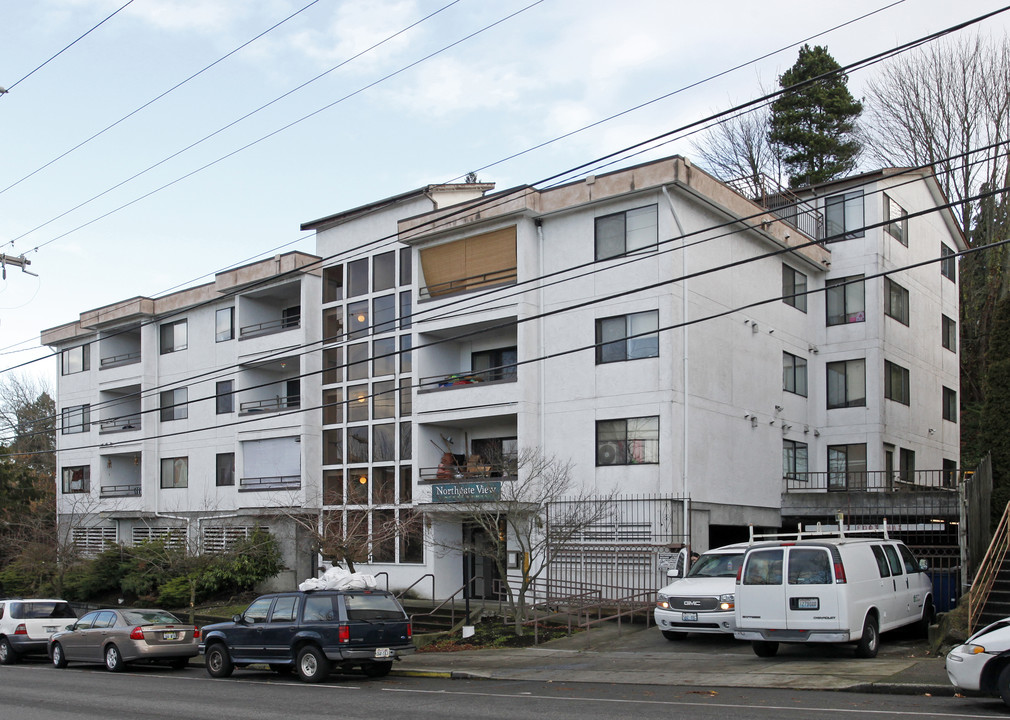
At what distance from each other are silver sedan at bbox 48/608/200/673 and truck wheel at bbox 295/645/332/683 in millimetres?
4264

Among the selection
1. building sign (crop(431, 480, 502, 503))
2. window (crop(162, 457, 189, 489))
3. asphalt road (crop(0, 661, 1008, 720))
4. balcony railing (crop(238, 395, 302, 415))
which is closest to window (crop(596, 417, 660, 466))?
building sign (crop(431, 480, 502, 503))

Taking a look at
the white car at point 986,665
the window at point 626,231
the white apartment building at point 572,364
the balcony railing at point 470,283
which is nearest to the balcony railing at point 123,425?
the white apartment building at point 572,364

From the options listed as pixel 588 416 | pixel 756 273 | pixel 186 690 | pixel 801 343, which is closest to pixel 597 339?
pixel 588 416

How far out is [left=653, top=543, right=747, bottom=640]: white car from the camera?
1914 cm

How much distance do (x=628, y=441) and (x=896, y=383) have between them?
38.5ft

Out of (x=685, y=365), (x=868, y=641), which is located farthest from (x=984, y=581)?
(x=685, y=365)

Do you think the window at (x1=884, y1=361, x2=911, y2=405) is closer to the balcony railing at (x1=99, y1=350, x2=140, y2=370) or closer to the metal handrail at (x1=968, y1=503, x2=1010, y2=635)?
the metal handrail at (x1=968, y1=503, x2=1010, y2=635)

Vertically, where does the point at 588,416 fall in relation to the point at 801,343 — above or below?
below

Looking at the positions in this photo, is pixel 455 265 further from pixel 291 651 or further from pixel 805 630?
pixel 805 630

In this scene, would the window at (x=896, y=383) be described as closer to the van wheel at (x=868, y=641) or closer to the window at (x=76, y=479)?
the van wheel at (x=868, y=641)

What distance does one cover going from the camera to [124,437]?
139ft

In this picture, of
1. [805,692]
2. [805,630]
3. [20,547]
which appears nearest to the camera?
[805,692]

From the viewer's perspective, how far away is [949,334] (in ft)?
127

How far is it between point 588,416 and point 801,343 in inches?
365
